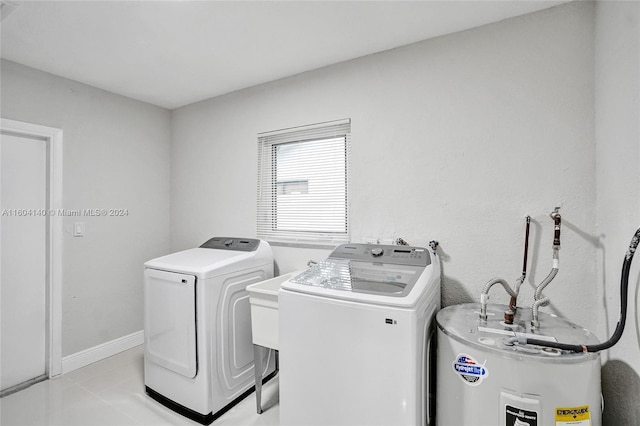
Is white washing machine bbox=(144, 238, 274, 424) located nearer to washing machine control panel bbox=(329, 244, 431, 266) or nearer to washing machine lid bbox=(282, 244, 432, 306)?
washing machine lid bbox=(282, 244, 432, 306)

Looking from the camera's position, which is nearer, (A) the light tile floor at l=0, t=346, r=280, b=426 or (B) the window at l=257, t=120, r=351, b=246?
(A) the light tile floor at l=0, t=346, r=280, b=426

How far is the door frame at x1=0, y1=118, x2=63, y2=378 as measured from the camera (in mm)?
2445

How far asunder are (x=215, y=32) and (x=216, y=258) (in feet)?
5.02

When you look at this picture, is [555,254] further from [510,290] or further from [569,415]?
[569,415]

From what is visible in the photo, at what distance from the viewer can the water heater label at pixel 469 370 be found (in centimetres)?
120

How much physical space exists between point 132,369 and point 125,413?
0.65 m

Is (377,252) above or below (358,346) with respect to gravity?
above

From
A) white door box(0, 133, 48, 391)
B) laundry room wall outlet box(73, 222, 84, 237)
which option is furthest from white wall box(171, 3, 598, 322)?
white door box(0, 133, 48, 391)

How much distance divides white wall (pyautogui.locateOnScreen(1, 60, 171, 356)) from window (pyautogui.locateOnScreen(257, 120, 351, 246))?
4.38 feet

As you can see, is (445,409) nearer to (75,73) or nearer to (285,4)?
(285,4)

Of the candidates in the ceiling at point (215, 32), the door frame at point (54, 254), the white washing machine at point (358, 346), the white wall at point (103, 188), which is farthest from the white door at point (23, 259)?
the white washing machine at point (358, 346)

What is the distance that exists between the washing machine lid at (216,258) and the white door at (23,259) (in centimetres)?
107

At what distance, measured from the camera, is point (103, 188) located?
9.11ft

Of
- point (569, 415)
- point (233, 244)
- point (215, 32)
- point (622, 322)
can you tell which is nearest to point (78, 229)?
point (233, 244)
